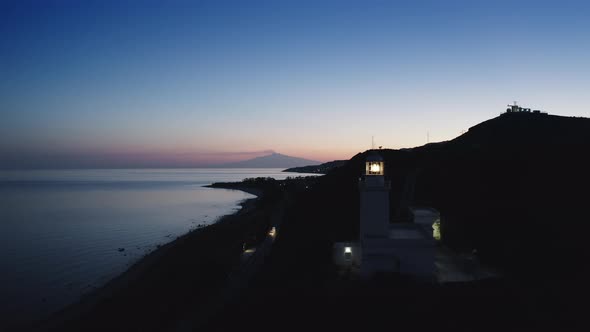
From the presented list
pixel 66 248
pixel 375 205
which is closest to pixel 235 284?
pixel 375 205

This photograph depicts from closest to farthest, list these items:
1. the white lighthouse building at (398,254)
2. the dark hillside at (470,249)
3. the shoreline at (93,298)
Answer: the dark hillside at (470,249) < the white lighthouse building at (398,254) < the shoreline at (93,298)

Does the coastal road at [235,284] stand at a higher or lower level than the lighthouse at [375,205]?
lower

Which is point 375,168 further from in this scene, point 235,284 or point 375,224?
point 235,284

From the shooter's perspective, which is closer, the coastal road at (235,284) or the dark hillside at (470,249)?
the dark hillside at (470,249)

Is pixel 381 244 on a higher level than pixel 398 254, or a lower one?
higher

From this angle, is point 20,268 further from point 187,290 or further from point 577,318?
point 577,318

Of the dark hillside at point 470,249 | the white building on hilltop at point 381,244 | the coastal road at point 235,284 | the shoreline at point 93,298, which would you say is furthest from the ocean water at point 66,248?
the white building on hilltop at point 381,244

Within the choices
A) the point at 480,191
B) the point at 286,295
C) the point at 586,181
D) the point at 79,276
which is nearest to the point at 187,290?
the point at 286,295

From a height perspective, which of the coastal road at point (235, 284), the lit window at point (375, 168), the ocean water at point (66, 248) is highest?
the lit window at point (375, 168)

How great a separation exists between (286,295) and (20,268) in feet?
82.2

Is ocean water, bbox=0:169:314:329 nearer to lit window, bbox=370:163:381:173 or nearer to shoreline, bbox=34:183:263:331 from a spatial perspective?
shoreline, bbox=34:183:263:331

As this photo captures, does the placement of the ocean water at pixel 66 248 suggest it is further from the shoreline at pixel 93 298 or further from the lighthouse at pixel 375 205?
the lighthouse at pixel 375 205

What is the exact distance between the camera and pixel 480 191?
33250 mm

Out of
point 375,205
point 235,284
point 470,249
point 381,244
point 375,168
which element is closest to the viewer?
point 381,244
